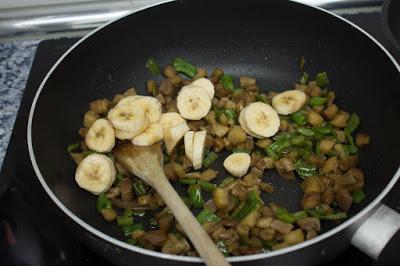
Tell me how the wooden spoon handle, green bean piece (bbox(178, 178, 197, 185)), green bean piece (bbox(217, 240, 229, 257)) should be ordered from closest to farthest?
the wooden spoon handle, green bean piece (bbox(217, 240, 229, 257)), green bean piece (bbox(178, 178, 197, 185))

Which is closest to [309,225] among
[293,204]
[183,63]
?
[293,204]

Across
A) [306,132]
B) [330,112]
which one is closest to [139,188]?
[306,132]

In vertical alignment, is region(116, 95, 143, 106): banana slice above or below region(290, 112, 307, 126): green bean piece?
above

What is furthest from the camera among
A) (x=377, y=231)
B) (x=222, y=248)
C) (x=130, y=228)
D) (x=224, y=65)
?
(x=224, y=65)

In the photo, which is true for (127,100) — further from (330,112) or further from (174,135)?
(330,112)

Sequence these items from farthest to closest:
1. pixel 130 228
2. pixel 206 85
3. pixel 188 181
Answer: pixel 206 85
pixel 188 181
pixel 130 228

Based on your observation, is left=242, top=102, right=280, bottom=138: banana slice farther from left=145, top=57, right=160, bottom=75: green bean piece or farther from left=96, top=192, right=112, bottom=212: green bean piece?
left=96, top=192, right=112, bottom=212: green bean piece

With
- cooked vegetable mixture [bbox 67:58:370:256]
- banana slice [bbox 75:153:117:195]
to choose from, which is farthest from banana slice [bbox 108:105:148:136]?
banana slice [bbox 75:153:117:195]
